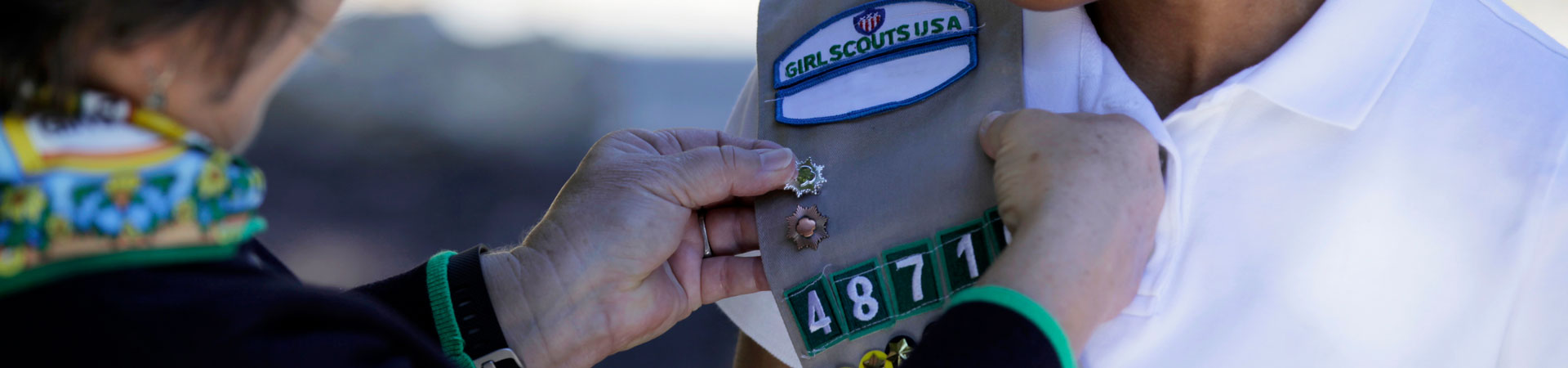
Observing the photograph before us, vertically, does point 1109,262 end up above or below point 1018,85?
below

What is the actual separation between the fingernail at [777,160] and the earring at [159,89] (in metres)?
0.58

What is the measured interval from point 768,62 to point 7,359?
0.80 metres

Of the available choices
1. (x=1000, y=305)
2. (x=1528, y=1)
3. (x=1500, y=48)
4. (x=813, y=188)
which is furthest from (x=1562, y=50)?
(x=1528, y=1)

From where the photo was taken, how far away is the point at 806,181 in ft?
3.80

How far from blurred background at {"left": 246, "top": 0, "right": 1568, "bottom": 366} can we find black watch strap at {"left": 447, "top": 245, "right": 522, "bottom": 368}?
9.76 ft

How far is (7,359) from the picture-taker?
681 mm

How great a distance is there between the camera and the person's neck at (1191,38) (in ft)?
3.56

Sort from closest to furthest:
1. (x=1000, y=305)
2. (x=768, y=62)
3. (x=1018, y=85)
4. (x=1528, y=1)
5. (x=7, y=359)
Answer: (x=7, y=359) → (x=1000, y=305) → (x=1018, y=85) → (x=768, y=62) → (x=1528, y=1)

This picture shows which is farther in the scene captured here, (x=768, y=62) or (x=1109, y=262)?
(x=768, y=62)

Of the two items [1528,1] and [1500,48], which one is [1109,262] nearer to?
[1500,48]

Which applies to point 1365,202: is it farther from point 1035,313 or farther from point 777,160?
point 777,160

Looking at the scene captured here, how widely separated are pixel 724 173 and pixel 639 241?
13 cm

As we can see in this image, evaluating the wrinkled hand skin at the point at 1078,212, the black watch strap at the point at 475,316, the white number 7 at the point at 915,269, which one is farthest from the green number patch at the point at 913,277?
the black watch strap at the point at 475,316

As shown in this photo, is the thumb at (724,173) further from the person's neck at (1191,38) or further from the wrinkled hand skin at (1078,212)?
the person's neck at (1191,38)
